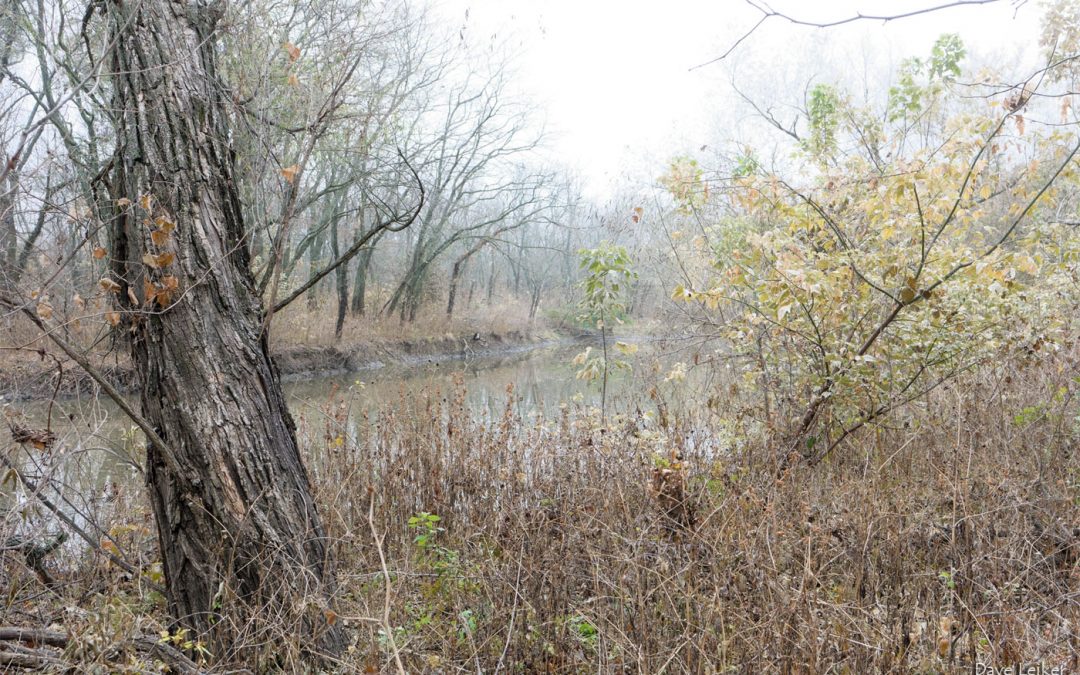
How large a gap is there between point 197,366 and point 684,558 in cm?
212

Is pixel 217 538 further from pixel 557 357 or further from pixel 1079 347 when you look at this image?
pixel 557 357

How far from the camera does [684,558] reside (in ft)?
9.65

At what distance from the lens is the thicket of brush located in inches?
85.1

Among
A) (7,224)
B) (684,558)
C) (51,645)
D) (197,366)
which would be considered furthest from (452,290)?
(51,645)

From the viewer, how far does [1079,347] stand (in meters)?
4.70

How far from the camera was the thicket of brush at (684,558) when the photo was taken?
2.16 metres

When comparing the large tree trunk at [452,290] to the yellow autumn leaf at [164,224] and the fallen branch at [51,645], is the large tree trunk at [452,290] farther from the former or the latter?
the fallen branch at [51,645]

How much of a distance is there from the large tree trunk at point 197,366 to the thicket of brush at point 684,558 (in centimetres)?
14

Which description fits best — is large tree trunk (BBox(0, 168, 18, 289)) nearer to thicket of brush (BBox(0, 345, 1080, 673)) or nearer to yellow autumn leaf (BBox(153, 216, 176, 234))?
yellow autumn leaf (BBox(153, 216, 176, 234))

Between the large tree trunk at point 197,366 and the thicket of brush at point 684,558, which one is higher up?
the large tree trunk at point 197,366

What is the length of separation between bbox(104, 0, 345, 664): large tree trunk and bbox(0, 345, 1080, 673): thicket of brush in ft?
0.46

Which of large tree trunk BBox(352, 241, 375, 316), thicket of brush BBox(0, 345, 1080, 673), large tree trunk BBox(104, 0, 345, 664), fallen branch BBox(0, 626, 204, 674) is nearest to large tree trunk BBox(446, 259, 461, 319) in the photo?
large tree trunk BBox(352, 241, 375, 316)

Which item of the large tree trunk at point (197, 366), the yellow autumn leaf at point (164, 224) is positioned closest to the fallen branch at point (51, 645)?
the large tree trunk at point (197, 366)

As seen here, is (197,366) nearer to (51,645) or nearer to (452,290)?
(51,645)
